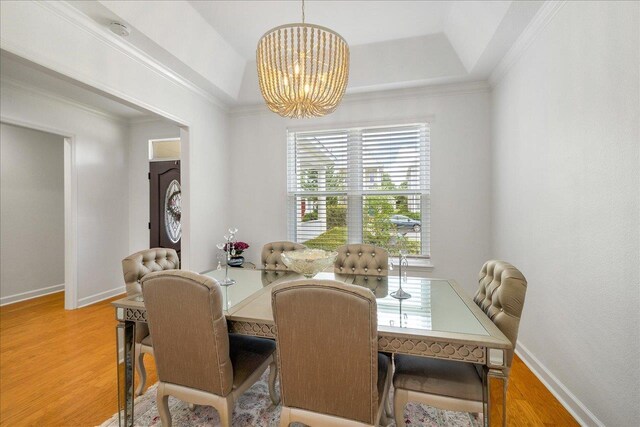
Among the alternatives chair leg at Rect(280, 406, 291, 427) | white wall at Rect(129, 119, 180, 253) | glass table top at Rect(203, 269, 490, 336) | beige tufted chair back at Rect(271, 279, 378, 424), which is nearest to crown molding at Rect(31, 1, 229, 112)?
white wall at Rect(129, 119, 180, 253)

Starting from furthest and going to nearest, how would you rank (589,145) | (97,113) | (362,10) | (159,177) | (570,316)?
(159,177)
(97,113)
(362,10)
(570,316)
(589,145)

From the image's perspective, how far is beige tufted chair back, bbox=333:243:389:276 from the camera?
2.59 m

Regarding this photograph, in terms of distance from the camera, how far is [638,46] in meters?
1.44

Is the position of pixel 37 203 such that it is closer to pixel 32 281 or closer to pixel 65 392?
pixel 32 281

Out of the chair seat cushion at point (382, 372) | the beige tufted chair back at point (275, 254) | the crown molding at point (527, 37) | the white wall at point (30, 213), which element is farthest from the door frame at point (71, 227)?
the crown molding at point (527, 37)

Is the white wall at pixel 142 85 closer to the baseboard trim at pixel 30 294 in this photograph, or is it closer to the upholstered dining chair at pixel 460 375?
the baseboard trim at pixel 30 294

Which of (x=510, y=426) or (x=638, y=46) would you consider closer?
(x=638, y=46)

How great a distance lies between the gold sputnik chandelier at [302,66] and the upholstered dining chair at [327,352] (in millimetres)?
1292

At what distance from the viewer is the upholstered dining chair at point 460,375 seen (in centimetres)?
143

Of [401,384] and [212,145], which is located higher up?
[212,145]

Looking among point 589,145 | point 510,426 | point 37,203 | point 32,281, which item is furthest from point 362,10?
point 32,281

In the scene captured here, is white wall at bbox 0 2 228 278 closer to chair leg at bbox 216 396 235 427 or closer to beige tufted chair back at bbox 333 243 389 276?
beige tufted chair back at bbox 333 243 389 276

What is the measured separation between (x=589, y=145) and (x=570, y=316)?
111 centimetres

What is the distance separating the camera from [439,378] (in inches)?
60.2
